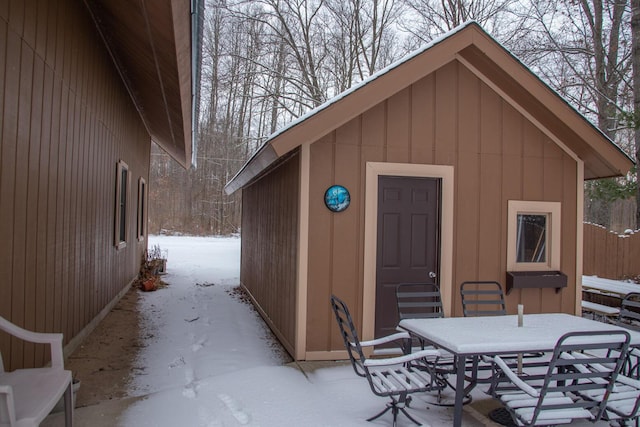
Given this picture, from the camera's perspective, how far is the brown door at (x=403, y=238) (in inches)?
203

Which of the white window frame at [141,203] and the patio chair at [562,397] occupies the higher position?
the white window frame at [141,203]

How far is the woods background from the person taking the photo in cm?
1180

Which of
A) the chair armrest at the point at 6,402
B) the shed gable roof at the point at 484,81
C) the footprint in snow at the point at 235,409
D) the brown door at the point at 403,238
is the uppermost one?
the shed gable roof at the point at 484,81

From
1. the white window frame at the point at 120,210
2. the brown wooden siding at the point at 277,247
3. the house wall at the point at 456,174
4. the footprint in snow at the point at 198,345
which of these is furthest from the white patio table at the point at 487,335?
the white window frame at the point at 120,210

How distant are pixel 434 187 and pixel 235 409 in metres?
3.12

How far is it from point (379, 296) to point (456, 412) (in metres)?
2.02

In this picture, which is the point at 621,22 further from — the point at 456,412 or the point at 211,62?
the point at 211,62

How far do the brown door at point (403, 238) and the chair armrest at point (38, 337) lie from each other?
314 cm

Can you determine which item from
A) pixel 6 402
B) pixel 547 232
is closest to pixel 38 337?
pixel 6 402

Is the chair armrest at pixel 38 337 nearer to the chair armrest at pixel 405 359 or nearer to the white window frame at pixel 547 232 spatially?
the chair armrest at pixel 405 359

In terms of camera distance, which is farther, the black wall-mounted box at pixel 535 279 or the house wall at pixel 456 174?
the black wall-mounted box at pixel 535 279

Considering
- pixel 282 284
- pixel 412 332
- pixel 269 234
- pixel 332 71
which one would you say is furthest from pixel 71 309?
pixel 332 71

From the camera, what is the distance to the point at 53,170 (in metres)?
4.38

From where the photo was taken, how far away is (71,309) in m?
5.08
